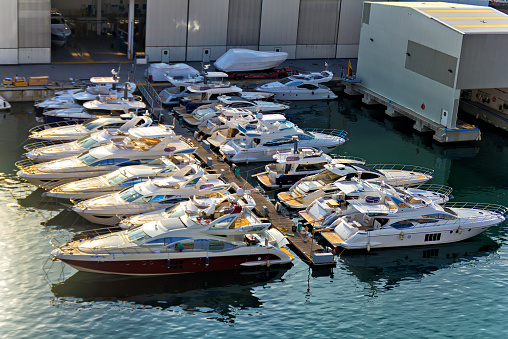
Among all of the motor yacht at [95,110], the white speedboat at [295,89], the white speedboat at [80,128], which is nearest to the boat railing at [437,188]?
the white speedboat at [295,89]

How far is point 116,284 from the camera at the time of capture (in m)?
32.7

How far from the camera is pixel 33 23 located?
58.5 meters

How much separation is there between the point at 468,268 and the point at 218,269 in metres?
11.8

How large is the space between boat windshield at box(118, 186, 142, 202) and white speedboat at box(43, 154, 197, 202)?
119cm

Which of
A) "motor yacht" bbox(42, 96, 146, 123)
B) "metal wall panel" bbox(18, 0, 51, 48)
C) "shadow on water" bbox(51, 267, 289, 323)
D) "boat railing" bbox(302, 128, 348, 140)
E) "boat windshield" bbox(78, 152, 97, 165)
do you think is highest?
"metal wall panel" bbox(18, 0, 51, 48)

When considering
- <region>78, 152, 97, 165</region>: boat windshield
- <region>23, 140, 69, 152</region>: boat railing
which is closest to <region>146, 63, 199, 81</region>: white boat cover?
<region>23, 140, 69, 152</region>: boat railing

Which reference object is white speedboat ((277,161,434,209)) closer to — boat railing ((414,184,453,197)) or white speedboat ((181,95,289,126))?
boat railing ((414,184,453,197))

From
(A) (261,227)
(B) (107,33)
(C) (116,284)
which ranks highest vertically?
(B) (107,33)

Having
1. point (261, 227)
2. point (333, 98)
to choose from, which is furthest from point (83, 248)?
point (333, 98)

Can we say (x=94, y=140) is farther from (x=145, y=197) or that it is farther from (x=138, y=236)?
(x=138, y=236)

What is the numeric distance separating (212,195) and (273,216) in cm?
341

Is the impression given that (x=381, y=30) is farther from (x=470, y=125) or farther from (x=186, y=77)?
(x=186, y=77)

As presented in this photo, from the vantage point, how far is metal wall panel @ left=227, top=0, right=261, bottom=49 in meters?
64.8

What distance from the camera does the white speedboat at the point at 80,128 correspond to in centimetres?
4653
